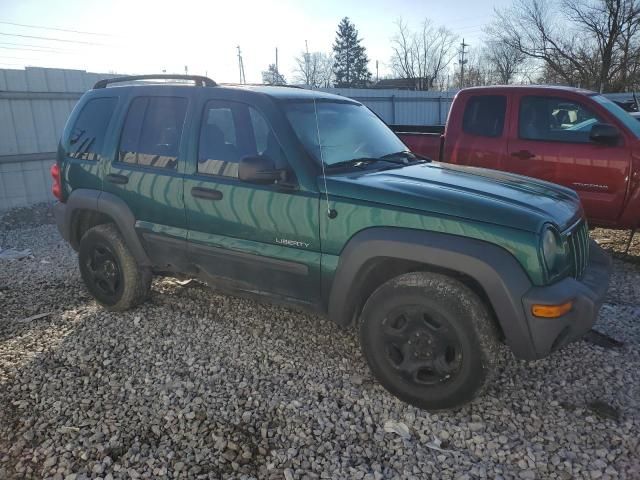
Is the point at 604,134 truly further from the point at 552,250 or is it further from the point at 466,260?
the point at 466,260

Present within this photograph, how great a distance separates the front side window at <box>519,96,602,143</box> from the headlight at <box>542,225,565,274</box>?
3230mm

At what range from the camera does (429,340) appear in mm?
2889

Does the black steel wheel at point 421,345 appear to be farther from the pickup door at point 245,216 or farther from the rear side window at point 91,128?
the rear side window at point 91,128

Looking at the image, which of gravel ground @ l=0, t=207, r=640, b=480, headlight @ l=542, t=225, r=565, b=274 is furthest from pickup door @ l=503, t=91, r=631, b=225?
headlight @ l=542, t=225, r=565, b=274

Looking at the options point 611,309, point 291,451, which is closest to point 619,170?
point 611,309

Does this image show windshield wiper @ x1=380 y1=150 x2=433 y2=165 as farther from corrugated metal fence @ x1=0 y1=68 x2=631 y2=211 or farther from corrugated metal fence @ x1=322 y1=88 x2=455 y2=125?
corrugated metal fence @ x1=322 y1=88 x2=455 y2=125

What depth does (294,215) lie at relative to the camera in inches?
126

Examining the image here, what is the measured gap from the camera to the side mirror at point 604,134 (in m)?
5.15

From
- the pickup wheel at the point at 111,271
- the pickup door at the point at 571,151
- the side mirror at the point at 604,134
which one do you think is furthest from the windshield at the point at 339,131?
the side mirror at the point at 604,134

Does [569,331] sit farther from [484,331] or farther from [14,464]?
[14,464]

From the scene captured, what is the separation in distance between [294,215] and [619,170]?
389 centimetres

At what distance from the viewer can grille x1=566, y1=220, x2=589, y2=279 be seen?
9.73ft

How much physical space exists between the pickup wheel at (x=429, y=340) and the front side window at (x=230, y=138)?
48.1 inches

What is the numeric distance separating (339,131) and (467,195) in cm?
118
